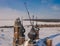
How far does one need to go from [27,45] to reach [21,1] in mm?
985

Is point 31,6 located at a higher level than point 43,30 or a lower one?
higher

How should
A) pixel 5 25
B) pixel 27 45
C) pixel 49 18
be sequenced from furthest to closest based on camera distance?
1. pixel 49 18
2. pixel 5 25
3. pixel 27 45

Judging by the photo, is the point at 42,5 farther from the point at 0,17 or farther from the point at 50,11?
the point at 0,17

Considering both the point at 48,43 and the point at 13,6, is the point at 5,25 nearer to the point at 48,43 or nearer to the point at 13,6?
the point at 13,6

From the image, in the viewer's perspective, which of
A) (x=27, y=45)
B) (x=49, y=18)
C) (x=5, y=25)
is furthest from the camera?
(x=49, y=18)

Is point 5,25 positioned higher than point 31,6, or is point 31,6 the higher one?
point 31,6

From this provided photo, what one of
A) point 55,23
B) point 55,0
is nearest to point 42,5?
point 55,0

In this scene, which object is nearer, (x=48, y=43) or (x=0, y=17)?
(x=48, y=43)

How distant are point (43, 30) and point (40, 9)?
30 cm

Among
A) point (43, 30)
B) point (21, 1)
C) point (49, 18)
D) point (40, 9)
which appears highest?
point (21, 1)

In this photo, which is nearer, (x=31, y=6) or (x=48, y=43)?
(x=48, y=43)

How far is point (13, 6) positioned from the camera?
5.92 ft

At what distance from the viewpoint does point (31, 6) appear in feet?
5.85

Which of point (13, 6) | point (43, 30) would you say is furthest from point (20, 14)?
point (43, 30)
